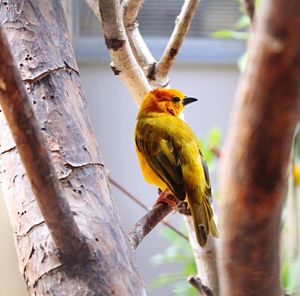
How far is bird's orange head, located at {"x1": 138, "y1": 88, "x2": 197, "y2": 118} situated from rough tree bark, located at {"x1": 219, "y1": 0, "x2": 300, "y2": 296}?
1037mm

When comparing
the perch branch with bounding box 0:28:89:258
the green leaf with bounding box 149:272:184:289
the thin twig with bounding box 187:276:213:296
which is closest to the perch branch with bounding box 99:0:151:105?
the thin twig with bounding box 187:276:213:296

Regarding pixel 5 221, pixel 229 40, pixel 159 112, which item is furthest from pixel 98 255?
pixel 229 40

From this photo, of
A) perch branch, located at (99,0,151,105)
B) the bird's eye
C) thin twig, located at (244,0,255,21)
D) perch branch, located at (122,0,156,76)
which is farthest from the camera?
the bird's eye

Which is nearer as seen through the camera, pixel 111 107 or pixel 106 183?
pixel 106 183

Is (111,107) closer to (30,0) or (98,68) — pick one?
(98,68)

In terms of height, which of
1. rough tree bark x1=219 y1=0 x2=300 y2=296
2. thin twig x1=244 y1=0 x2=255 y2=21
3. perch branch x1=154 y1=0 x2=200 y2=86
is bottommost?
rough tree bark x1=219 y1=0 x2=300 y2=296

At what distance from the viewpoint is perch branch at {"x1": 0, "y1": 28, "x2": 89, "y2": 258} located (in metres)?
0.62

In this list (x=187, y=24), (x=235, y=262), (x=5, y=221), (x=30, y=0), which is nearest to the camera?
(x=235, y=262)

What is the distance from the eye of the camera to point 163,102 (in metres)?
1.62

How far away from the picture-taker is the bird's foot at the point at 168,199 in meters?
1.21

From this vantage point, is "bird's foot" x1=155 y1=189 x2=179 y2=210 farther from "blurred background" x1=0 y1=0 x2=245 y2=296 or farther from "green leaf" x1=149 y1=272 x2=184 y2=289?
"blurred background" x1=0 y1=0 x2=245 y2=296

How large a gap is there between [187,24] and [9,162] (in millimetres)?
508

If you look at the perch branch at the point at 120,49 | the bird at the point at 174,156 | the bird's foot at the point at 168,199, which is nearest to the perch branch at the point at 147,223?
the bird's foot at the point at 168,199

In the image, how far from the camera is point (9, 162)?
3.22 feet
